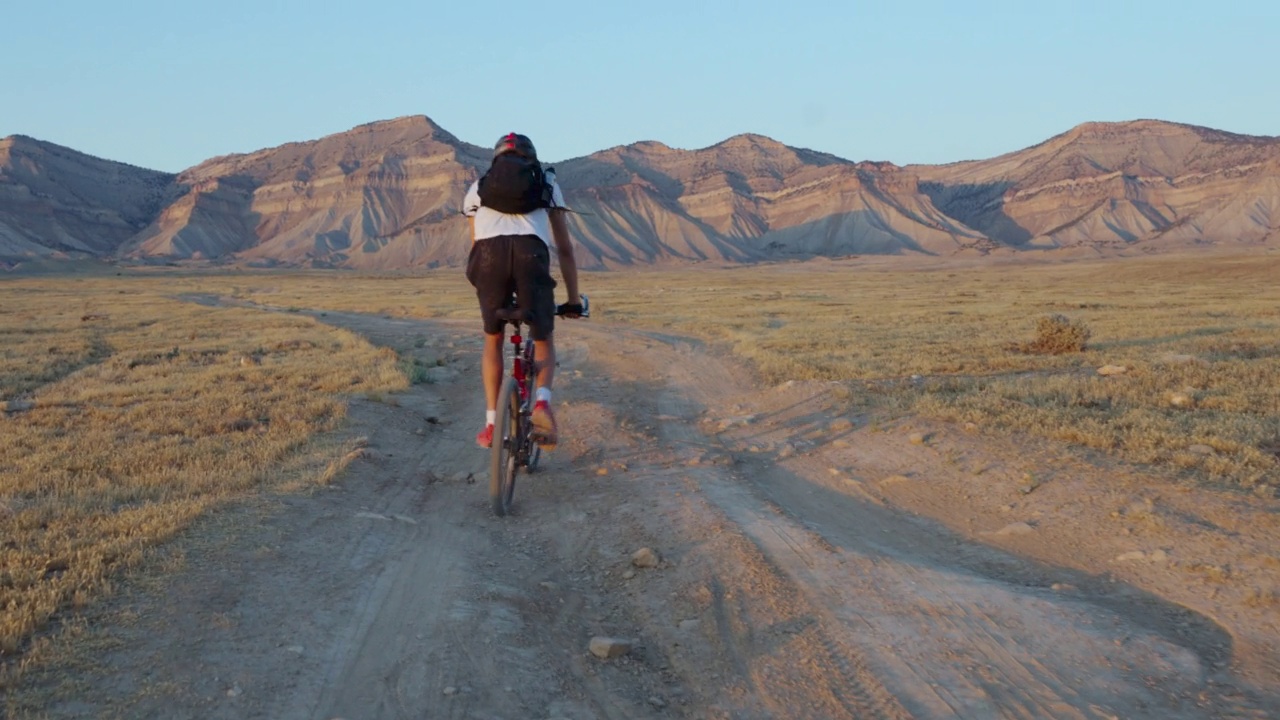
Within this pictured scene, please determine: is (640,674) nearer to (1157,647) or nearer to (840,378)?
(1157,647)

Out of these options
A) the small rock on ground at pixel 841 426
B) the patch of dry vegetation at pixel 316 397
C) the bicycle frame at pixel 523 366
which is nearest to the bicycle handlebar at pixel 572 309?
the bicycle frame at pixel 523 366

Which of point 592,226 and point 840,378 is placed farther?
point 592,226

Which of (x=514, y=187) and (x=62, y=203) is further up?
(x=62, y=203)

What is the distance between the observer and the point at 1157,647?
13.4ft

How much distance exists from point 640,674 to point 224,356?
54.7 feet

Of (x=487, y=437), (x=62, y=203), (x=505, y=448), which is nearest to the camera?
(x=505, y=448)

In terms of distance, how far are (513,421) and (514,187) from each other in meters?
1.71

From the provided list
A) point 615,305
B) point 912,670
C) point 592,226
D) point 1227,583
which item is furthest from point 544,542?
point 592,226

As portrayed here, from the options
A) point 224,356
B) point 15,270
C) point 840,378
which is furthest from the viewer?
point 15,270

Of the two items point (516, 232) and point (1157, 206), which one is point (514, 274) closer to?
point (516, 232)

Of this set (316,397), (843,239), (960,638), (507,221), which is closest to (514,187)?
(507,221)

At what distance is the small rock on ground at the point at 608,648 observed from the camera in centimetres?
411

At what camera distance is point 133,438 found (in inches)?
353

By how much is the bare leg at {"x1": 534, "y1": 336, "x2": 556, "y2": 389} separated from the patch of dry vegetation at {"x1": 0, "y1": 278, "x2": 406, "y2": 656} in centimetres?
225
